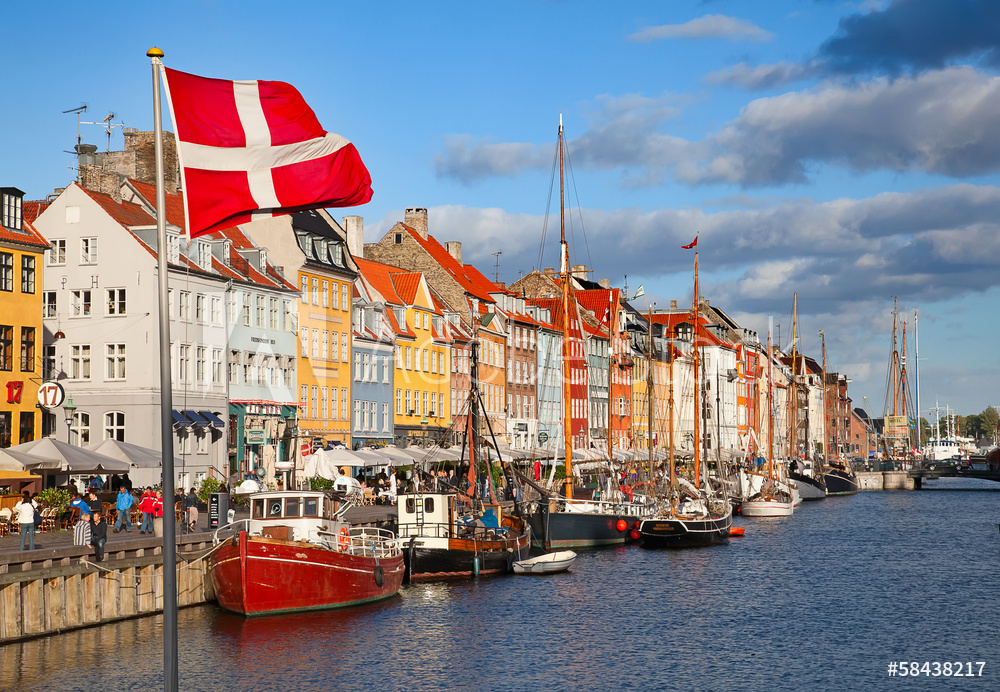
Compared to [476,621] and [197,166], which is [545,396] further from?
[197,166]

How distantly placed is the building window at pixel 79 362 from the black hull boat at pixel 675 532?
30634 mm

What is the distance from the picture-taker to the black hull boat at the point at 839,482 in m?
160

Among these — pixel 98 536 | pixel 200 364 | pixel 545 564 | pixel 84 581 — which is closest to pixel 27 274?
pixel 200 364

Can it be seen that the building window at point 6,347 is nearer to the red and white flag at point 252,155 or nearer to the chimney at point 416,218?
the red and white flag at point 252,155

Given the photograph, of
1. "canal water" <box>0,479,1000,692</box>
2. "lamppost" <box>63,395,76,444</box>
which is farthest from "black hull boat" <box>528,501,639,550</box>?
"lamppost" <box>63,395,76,444</box>

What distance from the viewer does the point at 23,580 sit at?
111 feet

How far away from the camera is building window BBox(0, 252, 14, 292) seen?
58.8 m

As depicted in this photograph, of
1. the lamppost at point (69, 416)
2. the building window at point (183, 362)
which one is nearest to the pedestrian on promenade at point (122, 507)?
the lamppost at point (69, 416)

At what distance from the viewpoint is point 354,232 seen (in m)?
98.8

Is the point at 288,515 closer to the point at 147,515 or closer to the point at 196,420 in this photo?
the point at 147,515

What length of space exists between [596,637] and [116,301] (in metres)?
37.8

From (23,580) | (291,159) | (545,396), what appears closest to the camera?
(291,159)

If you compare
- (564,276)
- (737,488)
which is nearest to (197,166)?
(564,276)

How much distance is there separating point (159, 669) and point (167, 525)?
18.7 m
